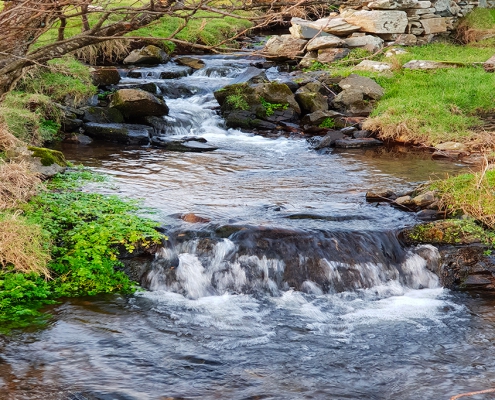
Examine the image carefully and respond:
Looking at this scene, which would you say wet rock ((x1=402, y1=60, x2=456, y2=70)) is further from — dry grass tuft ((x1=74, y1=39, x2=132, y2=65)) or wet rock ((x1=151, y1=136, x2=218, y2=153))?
dry grass tuft ((x1=74, y1=39, x2=132, y2=65))

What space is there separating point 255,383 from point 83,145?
928 centimetres

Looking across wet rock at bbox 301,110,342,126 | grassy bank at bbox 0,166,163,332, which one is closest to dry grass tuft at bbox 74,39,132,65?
wet rock at bbox 301,110,342,126

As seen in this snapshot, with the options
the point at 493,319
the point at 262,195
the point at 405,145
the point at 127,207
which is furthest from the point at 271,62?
the point at 493,319

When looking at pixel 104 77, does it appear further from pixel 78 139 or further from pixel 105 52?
pixel 105 52

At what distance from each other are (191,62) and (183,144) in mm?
A: 7147

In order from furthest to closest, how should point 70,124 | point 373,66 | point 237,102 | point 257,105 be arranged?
point 373,66, point 257,105, point 237,102, point 70,124

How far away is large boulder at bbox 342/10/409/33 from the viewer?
20859 millimetres

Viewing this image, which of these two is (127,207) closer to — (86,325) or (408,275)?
(86,325)

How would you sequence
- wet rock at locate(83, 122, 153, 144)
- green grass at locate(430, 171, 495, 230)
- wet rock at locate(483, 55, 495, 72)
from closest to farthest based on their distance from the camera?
1. green grass at locate(430, 171, 495, 230)
2. wet rock at locate(83, 122, 153, 144)
3. wet rock at locate(483, 55, 495, 72)

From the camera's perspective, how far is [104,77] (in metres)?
16.1

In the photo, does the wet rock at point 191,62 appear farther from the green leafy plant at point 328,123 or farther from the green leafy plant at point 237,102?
the green leafy plant at point 328,123

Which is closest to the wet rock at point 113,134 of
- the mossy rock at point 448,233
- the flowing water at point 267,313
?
the flowing water at point 267,313

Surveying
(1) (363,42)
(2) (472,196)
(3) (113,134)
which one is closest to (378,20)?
(1) (363,42)

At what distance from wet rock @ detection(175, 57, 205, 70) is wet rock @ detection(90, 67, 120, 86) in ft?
12.6
